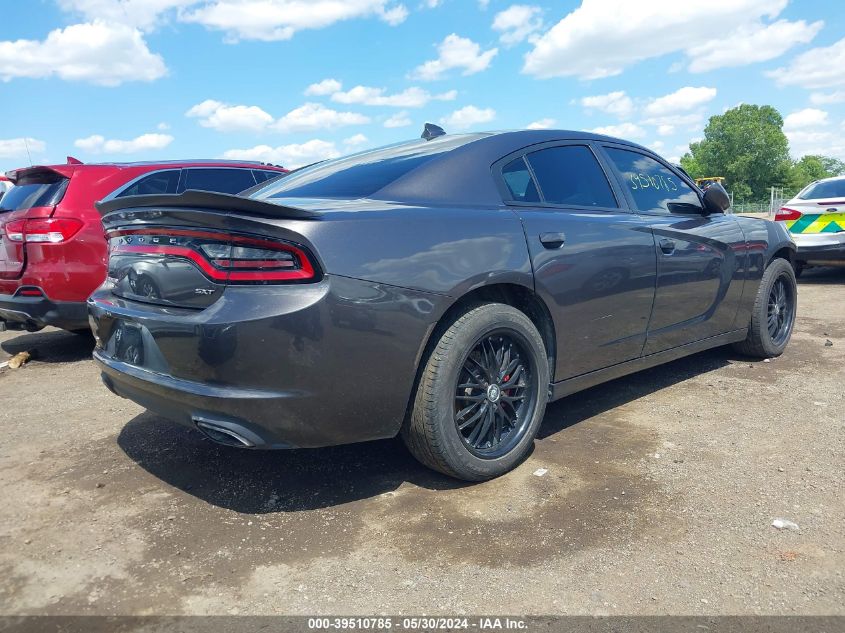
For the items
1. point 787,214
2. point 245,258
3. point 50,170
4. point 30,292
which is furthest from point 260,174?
point 787,214

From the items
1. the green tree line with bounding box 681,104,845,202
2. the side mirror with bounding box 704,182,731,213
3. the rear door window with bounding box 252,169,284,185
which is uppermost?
the green tree line with bounding box 681,104,845,202

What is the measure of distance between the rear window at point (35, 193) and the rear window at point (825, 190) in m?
8.78

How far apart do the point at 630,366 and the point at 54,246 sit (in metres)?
4.25

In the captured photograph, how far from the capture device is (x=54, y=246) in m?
5.05

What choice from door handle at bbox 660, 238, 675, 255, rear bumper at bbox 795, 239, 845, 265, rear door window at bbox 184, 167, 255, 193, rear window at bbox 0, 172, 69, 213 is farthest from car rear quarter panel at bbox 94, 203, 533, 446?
rear bumper at bbox 795, 239, 845, 265

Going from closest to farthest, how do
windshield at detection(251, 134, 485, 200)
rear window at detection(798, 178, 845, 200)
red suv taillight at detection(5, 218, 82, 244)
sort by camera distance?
windshield at detection(251, 134, 485, 200) < red suv taillight at detection(5, 218, 82, 244) < rear window at detection(798, 178, 845, 200)

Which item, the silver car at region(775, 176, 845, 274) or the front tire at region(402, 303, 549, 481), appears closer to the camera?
the front tire at region(402, 303, 549, 481)

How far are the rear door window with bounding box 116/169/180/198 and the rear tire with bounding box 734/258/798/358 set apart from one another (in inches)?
190

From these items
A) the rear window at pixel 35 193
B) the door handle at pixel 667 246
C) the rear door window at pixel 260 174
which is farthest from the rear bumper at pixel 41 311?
the door handle at pixel 667 246

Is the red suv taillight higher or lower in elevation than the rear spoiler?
lower

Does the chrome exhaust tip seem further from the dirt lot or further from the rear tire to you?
the rear tire

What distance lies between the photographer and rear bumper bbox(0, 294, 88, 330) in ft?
16.6

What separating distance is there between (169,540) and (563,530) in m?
1.47

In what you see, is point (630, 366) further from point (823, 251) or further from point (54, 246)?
point (823, 251)
